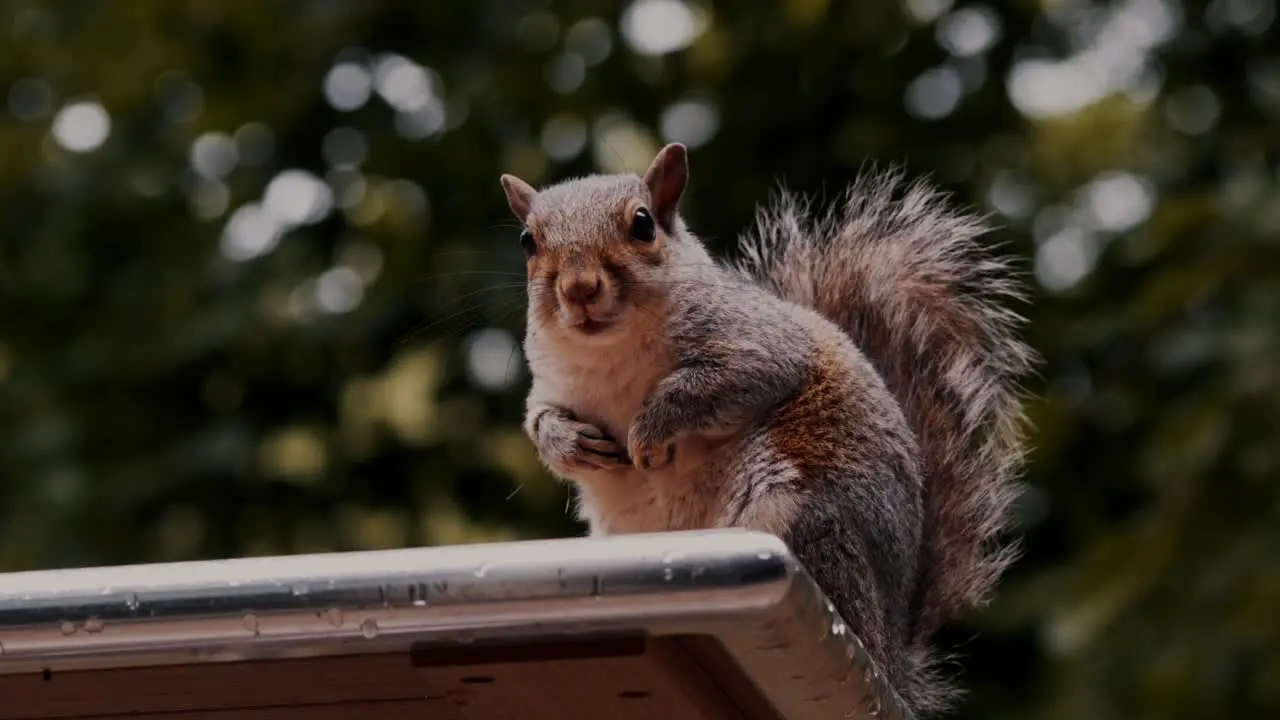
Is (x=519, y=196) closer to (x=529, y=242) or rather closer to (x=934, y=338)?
(x=529, y=242)

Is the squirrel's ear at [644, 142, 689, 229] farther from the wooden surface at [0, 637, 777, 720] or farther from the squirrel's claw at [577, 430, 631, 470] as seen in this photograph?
the wooden surface at [0, 637, 777, 720]

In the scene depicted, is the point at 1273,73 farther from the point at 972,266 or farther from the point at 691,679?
the point at 691,679

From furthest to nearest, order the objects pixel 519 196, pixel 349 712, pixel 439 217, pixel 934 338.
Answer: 1. pixel 439 217
2. pixel 934 338
3. pixel 519 196
4. pixel 349 712

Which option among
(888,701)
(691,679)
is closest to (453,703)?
(691,679)

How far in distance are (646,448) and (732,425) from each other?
0.36 feet

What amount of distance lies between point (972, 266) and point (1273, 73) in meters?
2.36

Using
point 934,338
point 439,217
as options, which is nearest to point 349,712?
point 934,338

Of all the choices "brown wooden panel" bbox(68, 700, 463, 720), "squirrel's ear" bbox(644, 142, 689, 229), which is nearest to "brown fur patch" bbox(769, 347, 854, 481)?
"squirrel's ear" bbox(644, 142, 689, 229)

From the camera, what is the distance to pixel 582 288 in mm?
1875

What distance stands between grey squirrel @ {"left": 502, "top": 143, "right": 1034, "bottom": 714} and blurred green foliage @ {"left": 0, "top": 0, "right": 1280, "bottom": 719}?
1742 mm

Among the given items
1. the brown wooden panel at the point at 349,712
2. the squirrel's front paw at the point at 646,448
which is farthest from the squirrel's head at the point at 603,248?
the brown wooden panel at the point at 349,712

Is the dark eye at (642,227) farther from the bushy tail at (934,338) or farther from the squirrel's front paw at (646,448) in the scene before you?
the bushy tail at (934,338)

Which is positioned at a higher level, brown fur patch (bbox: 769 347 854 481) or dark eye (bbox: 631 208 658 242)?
dark eye (bbox: 631 208 658 242)

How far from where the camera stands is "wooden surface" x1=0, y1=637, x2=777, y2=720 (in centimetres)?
128
